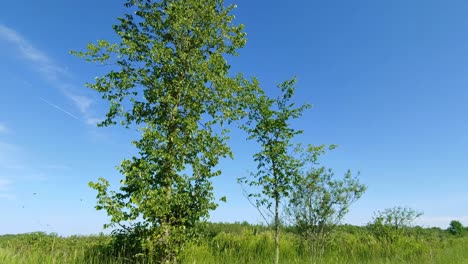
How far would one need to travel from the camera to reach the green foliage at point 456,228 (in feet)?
198

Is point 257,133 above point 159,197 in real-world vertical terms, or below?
above

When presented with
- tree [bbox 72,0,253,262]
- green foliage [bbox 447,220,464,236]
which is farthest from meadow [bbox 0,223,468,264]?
green foliage [bbox 447,220,464,236]

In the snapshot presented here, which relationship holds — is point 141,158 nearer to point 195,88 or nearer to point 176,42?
point 195,88

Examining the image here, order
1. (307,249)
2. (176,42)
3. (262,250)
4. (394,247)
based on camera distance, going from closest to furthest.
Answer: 1. (176,42)
2. (307,249)
3. (262,250)
4. (394,247)

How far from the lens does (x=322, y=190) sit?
15633 millimetres

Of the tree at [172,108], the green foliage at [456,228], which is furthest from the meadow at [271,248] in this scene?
the green foliage at [456,228]

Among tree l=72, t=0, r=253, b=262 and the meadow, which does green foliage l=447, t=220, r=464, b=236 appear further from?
tree l=72, t=0, r=253, b=262

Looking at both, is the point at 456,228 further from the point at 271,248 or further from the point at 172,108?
the point at 172,108

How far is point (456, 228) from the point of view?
202ft

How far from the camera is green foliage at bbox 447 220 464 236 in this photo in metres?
60.3

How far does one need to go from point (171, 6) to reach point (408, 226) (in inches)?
871

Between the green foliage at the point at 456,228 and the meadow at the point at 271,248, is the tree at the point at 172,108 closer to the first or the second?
the meadow at the point at 271,248

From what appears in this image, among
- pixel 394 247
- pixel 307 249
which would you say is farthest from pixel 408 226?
pixel 307 249

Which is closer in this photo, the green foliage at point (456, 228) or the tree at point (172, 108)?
the tree at point (172, 108)
